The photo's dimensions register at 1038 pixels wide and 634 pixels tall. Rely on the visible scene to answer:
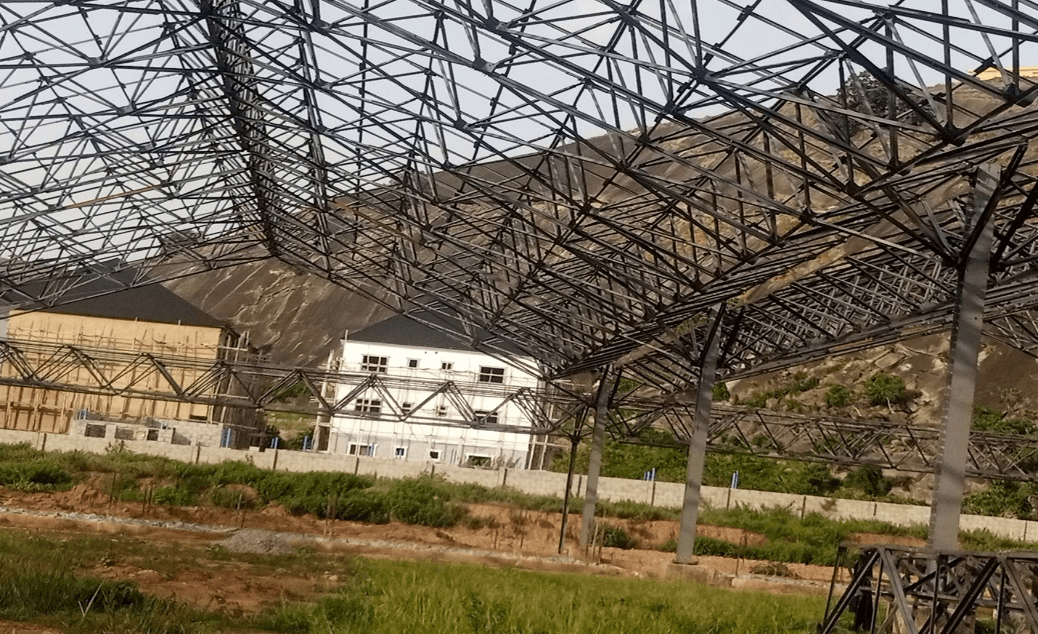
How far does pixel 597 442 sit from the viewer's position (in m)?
32.6

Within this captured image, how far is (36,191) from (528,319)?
1318 cm

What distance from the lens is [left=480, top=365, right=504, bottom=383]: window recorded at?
179 feet

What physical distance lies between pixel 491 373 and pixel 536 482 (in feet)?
36.2

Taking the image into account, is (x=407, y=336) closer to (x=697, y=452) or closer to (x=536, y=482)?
(x=536, y=482)

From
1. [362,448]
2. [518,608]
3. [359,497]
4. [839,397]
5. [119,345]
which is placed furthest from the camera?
[839,397]

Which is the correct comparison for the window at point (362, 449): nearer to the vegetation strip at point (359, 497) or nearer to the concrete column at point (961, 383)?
the vegetation strip at point (359, 497)

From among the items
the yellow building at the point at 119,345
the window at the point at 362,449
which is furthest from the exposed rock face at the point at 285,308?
the window at the point at 362,449

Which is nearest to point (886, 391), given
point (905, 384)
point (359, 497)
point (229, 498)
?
point (905, 384)

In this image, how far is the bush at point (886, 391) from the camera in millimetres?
61938

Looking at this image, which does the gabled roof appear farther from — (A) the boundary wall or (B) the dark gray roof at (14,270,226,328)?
(A) the boundary wall

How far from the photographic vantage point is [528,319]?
108ft

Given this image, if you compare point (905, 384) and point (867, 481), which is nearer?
point (867, 481)

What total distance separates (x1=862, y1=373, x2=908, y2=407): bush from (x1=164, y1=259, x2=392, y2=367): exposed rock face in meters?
48.6

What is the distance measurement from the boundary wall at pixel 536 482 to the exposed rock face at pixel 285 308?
56.2 meters
